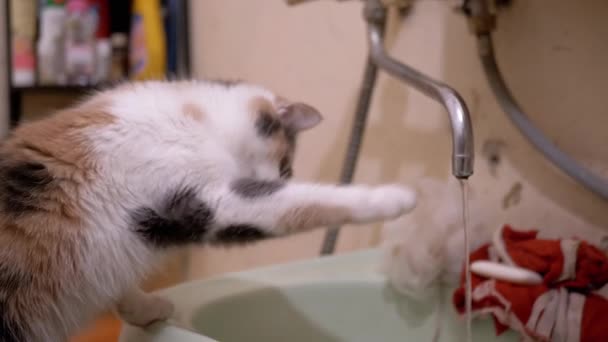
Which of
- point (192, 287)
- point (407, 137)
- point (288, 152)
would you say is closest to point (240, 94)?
point (288, 152)

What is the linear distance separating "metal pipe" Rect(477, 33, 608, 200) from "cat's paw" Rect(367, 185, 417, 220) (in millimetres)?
263

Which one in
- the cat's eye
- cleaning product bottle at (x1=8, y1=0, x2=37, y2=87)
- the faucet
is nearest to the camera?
the faucet

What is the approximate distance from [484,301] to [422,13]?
1.68ft

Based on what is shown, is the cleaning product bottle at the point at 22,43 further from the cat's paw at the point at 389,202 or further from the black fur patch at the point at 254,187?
the cat's paw at the point at 389,202

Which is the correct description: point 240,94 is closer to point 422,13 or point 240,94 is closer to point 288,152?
point 288,152

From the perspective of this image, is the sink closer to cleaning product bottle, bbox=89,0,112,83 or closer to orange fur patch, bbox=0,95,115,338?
orange fur patch, bbox=0,95,115,338

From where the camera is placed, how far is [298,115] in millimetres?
770

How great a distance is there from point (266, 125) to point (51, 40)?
1056mm

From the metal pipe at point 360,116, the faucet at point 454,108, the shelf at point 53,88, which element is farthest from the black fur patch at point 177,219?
the shelf at point 53,88

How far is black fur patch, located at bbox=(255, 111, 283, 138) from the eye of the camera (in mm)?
725

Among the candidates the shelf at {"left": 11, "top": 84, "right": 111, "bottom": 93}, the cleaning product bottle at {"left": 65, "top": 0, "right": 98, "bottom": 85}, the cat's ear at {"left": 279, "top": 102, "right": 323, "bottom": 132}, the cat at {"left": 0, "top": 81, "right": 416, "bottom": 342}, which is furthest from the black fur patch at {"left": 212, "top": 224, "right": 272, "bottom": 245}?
the cleaning product bottle at {"left": 65, "top": 0, "right": 98, "bottom": 85}

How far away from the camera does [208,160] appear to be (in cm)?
64

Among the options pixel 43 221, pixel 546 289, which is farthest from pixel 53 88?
pixel 546 289

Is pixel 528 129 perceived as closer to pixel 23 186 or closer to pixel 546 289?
pixel 546 289
